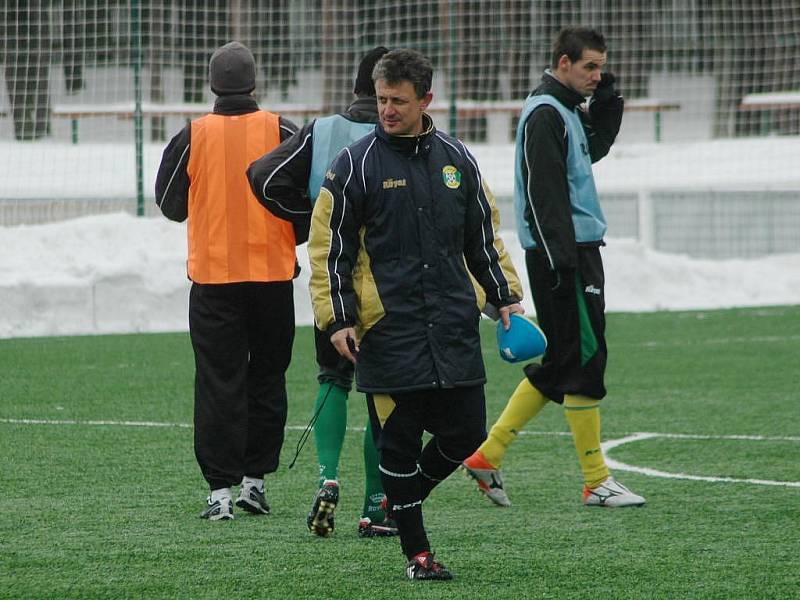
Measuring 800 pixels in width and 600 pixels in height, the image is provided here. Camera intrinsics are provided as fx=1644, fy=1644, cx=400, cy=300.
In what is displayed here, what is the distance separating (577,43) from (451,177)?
1.75 m

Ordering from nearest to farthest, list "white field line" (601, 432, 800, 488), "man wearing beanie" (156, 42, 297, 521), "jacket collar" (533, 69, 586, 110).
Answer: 1. "man wearing beanie" (156, 42, 297, 521)
2. "jacket collar" (533, 69, 586, 110)
3. "white field line" (601, 432, 800, 488)

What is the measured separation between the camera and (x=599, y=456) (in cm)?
677

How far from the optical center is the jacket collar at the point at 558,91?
6777 millimetres

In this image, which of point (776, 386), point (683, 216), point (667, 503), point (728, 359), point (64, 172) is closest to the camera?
point (667, 503)

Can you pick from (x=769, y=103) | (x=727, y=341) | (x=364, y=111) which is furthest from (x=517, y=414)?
(x=769, y=103)

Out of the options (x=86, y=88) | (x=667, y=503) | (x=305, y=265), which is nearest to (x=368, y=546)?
(x=667, y=503)

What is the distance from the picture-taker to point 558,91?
22.2ft

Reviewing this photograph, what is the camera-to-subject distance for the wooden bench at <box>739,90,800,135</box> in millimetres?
27000

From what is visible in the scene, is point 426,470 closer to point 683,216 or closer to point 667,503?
point 667,503

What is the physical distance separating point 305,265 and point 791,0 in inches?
511

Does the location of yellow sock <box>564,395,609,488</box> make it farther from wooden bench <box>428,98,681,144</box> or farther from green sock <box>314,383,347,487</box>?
wooden bench <box>428,98,681,144</box>

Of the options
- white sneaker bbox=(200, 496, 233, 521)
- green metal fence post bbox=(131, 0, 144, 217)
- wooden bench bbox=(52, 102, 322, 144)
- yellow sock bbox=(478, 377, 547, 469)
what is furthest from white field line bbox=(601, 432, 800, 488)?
wooden bench bbox=(52, 102, 322, 144)

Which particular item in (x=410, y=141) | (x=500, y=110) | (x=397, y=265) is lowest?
(x=397, y=265)

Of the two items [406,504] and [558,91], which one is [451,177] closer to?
[406,504]
